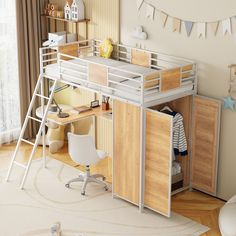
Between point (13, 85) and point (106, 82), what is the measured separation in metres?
2.25

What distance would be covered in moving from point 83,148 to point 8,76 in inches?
82.8

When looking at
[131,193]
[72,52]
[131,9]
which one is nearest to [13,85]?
[72,52]

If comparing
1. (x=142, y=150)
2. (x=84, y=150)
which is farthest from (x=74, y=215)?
(x=142, y=150)

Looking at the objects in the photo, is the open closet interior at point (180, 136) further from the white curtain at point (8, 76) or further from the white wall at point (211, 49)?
the white curtain at point (8, 76)

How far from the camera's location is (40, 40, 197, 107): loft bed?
19.0ft

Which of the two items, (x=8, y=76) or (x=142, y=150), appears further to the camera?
(x=8, y=76)

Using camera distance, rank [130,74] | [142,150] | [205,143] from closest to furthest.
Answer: [142,150]
[130,74]
[205,143]

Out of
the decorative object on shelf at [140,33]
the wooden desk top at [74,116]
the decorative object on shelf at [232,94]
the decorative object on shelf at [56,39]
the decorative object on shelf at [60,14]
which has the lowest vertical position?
the wooden desk top at [74,116]

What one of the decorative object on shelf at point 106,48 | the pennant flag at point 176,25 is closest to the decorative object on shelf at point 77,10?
the decorative object on shelf at point 106,48

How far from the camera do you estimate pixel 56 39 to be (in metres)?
7.36

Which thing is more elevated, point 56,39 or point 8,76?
point 56,39

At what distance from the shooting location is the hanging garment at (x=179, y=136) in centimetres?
629

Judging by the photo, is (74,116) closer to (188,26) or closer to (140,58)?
(140,58)

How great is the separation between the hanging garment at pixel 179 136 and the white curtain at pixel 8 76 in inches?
102
